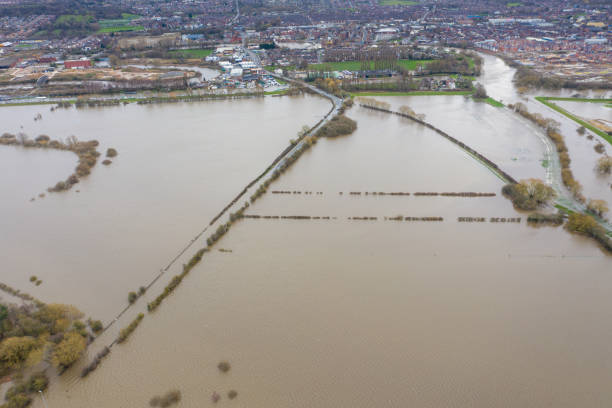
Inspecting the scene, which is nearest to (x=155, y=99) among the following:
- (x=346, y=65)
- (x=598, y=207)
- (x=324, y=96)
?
(x=324, y=96)

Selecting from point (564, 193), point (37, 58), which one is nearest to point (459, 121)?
point (564, 193)

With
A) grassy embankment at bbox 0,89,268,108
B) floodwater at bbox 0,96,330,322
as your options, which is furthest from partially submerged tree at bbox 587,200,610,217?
grassy embankment at bbox 0,89,268,108

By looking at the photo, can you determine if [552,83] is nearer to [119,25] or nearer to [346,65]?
[346,65]

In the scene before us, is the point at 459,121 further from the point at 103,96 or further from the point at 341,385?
the point at 103,96

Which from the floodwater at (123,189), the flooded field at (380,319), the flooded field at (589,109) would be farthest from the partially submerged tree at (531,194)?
the flooded field at (589,109)

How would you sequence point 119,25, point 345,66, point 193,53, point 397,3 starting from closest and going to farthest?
point 345,66
point 193,53
point 119,25
point 397,3

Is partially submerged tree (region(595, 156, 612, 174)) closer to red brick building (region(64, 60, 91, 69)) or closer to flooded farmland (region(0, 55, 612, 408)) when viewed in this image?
flooded farmland (region(0, 55, 612, 408))

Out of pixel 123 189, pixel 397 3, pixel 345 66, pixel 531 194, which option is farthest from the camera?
pixel 397 3

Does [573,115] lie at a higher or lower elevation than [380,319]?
higher
